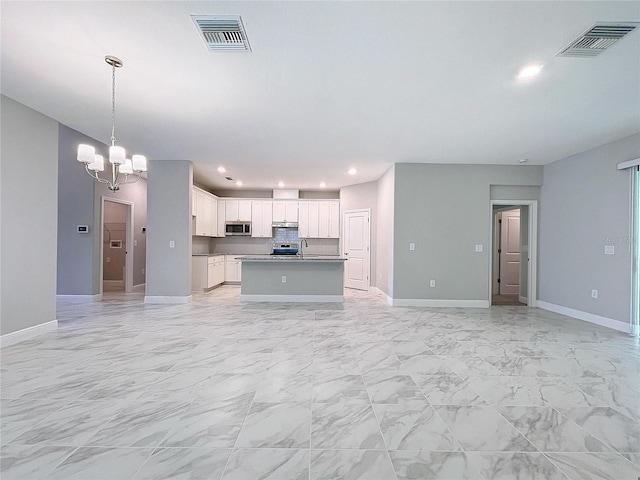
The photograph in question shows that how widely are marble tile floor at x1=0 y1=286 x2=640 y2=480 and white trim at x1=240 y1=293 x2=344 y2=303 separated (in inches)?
82.4

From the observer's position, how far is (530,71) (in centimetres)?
275

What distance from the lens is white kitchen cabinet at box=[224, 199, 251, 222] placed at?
8.88 metres

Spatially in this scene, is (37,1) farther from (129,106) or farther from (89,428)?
(89,428)

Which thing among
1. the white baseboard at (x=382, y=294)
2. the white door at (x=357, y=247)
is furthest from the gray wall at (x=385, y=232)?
the white door at (x=357, y=247)

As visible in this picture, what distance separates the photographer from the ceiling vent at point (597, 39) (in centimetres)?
218

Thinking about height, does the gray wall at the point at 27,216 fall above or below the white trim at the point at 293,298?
above

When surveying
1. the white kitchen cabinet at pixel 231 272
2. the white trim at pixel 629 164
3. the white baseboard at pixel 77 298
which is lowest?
the white baseboard at pixel 77 298

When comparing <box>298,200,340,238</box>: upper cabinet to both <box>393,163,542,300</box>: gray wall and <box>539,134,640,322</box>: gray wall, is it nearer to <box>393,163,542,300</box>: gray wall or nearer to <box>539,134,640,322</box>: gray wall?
<box>393,163,542,300</box>: gray wall

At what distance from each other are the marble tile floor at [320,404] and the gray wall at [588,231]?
900mm

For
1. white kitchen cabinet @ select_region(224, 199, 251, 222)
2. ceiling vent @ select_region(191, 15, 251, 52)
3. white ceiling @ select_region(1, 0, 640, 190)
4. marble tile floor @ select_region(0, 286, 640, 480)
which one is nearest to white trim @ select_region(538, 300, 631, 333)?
marble tile floor @ select_region(0, 286, 640, 480)

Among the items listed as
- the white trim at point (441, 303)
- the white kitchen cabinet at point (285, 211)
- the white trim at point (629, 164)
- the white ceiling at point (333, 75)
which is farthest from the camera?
the white kitchen cabinet at point (285, 211)

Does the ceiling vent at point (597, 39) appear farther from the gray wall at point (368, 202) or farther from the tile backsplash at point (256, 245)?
the tile backsplash at point (256, 245)

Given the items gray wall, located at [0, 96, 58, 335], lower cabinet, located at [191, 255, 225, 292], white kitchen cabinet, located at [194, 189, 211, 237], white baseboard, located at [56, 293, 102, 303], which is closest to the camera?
gray wall, located at [0, 96, 58, 335]

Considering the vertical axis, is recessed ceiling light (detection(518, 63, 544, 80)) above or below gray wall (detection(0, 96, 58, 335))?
above
